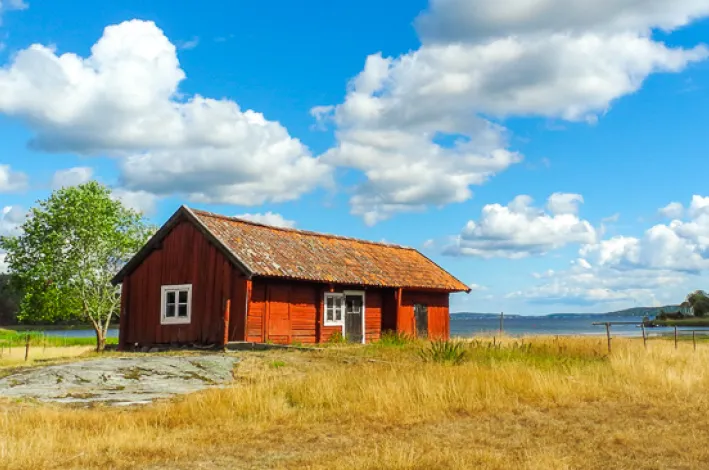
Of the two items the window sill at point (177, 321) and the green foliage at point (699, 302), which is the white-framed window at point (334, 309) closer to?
the window sill at point (177, 321)

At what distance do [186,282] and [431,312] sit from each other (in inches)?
481

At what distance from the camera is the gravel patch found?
12.8 m

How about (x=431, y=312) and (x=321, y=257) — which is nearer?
(x=321, y=257)

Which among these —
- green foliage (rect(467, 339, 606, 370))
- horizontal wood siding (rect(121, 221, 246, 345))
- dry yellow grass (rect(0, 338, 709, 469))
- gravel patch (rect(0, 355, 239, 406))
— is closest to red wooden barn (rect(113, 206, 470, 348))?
horizontal wood siding (rect(121, 221, 246, 345))

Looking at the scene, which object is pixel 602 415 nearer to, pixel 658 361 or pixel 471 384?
pixel 471 384

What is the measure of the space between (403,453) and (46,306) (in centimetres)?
3049

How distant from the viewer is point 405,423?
1039 centimetres

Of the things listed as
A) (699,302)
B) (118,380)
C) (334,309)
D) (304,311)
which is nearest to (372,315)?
(334,309)

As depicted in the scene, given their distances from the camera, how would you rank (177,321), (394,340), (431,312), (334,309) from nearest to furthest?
(177,321)
(394,340)
(334,309)
(431,312)

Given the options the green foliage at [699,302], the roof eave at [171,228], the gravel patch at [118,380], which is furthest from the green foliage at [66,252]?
the green foliage at [699,302]

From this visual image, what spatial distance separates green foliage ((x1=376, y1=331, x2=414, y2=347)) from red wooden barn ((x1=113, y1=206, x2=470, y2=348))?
45 cm

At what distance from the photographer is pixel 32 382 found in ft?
46.7

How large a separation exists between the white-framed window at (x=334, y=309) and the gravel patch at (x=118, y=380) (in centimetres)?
856

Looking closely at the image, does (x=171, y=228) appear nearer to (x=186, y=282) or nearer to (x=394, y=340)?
(x=186, y=282)
